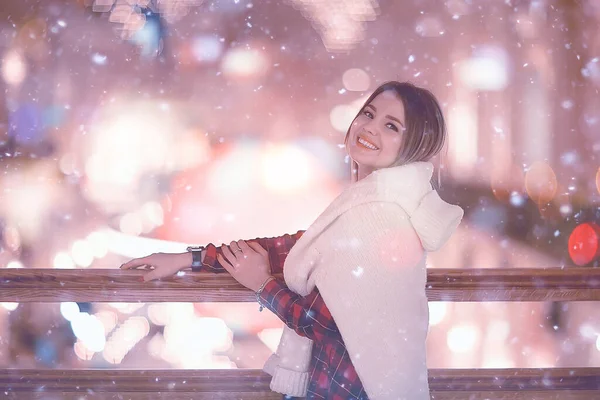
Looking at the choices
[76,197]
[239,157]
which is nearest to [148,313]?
[76,197]

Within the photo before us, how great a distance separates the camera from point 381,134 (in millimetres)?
1075

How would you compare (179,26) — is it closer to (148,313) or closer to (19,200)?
(19,200)

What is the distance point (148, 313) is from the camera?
5.31m

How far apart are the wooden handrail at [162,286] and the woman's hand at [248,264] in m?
0.08

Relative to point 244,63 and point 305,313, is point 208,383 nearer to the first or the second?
point 305,313

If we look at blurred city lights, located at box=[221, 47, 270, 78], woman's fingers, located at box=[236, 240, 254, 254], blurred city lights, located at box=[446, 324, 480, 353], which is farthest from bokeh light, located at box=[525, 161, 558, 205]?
woman's fingers, located at box=[236, 240, 254, 254]

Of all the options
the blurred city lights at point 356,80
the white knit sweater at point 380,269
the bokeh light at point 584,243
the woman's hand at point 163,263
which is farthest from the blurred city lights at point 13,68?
the bokeh light at point 584,243

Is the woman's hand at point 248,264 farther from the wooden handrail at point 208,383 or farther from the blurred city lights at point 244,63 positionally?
the blurred city lights at point 244,63

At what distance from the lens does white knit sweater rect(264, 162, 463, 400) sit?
0.97m

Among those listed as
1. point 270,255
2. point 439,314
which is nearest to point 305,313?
point 270,255

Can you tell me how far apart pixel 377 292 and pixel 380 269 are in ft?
0.14

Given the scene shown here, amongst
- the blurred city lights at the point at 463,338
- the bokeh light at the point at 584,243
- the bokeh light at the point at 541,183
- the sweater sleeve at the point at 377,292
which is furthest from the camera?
the blurred city lights at the point at 463,338

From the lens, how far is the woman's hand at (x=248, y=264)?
116 centimetres

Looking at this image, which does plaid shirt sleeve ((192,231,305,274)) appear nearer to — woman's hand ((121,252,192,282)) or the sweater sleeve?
woman's hand ((121,252,192,282))
